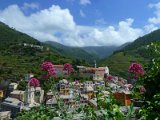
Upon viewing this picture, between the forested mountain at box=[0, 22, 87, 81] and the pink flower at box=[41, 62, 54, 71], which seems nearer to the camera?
the pink flower at box=[41, 62, 54, 71]

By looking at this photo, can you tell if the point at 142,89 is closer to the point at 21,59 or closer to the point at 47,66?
the point at 47,66

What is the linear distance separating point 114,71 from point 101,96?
137266 millimetres

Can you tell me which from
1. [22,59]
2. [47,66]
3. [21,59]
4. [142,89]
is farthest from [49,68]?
[21,59]

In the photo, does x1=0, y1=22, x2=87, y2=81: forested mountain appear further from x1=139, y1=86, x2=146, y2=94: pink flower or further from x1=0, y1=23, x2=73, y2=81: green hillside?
x1=139, y1=86, x2=146, y2=94: pink flower

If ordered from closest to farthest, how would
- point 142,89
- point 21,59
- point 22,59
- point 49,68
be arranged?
1. point 142,89
2. point 49,68
3. point 22,59
4. point 21,59

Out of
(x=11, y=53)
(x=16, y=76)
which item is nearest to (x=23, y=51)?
(x=11, y=53)

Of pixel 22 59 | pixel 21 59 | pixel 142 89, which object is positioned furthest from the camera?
pixel 21 59

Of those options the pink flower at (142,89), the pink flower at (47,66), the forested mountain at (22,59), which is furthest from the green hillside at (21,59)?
the pink flower at (142,89)

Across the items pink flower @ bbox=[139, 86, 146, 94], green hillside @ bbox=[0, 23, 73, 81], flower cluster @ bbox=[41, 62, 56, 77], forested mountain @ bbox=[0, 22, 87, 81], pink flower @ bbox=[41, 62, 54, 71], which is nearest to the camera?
pink flower @ bbox=[139, 86, 146, 94]

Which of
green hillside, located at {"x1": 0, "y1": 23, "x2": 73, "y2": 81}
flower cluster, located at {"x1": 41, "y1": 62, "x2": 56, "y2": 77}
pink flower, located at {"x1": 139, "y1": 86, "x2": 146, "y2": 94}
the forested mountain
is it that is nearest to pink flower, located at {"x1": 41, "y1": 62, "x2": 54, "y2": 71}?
flower cluster, located at {"x1": 41, "y1": 62, "x2": 56, "y2": 77}

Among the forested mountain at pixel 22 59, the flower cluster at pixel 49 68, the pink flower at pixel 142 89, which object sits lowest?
the pink flower at pixel 142 89

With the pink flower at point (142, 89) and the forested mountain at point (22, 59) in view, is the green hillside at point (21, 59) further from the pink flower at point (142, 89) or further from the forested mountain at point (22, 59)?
the pink flower at point (142, 89)

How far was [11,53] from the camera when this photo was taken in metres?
139

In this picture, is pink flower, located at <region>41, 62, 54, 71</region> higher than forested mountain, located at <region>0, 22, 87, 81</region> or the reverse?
the reverse
